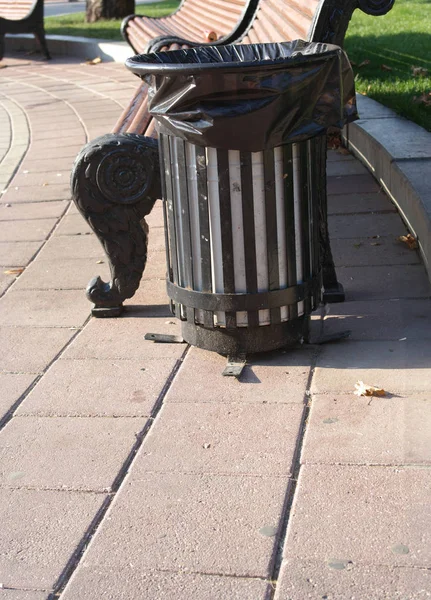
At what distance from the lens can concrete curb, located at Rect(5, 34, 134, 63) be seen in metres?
12.9

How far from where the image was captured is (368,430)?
3.16m

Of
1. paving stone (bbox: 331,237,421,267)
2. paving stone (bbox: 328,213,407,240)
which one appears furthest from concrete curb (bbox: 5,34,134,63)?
paving stone (bbox: 331,237,421,267)

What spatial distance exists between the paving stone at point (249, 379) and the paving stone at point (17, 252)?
5.84 ft

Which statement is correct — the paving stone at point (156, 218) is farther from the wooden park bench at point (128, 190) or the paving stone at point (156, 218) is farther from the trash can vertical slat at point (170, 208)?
the trash can vertical slat at point (170, 208)

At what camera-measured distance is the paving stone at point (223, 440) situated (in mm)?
3016

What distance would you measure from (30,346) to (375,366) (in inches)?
60.2

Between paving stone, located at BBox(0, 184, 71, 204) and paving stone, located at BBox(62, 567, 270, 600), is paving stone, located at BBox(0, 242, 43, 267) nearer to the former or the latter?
paving stone, located at BBox(0, 184, 71, 204)

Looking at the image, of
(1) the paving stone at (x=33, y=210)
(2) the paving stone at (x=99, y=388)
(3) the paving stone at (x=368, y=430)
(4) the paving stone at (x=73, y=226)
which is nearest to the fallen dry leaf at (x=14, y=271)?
(4) the paving stone at (x=73, y=226)

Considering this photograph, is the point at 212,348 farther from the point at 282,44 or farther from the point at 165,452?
the point at 282,44

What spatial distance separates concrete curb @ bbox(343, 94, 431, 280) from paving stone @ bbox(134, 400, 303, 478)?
4.86 feet

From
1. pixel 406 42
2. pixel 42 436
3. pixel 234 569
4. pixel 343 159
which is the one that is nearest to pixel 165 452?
pixel 42 436

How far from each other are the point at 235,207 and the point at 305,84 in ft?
1.70

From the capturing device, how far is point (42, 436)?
3.31 metres

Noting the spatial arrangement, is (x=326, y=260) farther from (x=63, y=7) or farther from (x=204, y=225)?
(x=63, y=7)
